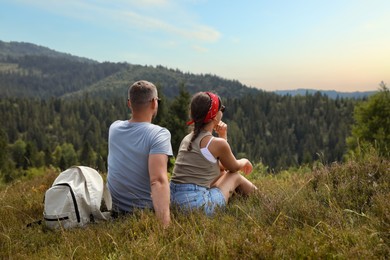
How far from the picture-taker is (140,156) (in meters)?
4.71

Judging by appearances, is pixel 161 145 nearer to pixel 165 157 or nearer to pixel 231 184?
pixel 165 157

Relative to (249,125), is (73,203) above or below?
above

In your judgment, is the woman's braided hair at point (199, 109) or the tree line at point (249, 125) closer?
the woman's braided hair at point (199, 109)

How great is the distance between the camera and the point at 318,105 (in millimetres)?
182500

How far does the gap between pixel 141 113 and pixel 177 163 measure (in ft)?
3.02

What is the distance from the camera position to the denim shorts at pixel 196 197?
15.3 ft

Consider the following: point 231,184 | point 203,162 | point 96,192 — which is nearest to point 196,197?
point 203,162

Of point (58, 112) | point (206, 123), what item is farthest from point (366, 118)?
point (58, 112)

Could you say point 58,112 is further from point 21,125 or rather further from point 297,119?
point 297,119

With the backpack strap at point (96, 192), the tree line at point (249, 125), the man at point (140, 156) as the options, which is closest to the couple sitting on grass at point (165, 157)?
the man at point (140, 156)

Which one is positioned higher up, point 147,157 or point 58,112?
point 147,157

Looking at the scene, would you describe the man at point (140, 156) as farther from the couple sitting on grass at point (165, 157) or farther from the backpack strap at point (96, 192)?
the backpack strap at point (96, 192)

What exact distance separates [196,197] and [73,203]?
1574 millimetres

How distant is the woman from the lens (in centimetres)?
486
